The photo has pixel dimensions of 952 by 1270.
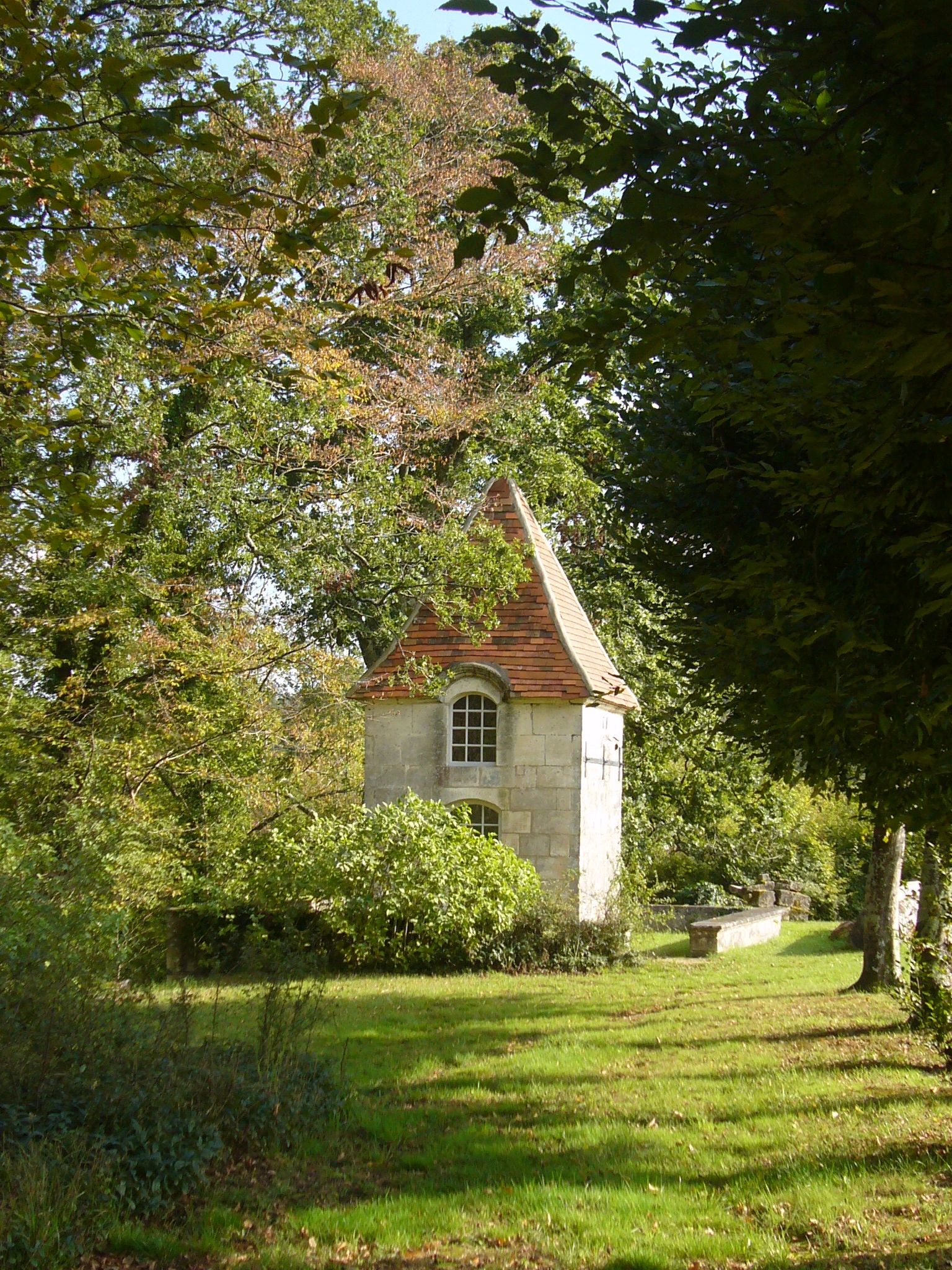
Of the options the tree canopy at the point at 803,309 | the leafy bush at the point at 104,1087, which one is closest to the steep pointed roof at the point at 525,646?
the leafy bush at the point at 104,1087

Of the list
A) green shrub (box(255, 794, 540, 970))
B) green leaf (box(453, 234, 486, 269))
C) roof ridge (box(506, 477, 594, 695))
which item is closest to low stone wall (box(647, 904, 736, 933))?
roof ridge (box(506, 477, 594, 695))

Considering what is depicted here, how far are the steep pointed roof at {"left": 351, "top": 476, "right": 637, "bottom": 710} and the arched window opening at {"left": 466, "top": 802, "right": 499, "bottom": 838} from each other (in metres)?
1.85

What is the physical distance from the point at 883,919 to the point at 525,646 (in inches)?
280

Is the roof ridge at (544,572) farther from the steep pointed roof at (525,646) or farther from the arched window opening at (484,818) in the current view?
the arched window opening at (484,818)

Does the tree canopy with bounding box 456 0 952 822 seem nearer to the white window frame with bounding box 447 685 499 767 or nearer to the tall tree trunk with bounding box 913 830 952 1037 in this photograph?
the tall tree trunk with bounding box 913 830 952 1037

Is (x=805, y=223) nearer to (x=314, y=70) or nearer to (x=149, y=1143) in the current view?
(x=314, y=70)

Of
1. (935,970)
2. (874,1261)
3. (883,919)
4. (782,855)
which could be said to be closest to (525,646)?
(883,919)

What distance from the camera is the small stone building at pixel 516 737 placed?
56.7 feet

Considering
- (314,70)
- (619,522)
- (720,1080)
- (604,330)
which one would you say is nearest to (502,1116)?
(720,1080)

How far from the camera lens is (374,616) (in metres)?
16.8

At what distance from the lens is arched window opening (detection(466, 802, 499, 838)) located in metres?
17.7

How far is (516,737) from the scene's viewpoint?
17547 mm

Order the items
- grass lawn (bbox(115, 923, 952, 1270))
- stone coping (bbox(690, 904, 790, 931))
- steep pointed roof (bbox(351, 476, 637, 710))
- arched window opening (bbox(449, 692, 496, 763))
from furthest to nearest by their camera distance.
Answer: stone coping (bbox(690, 904, 790, 931)), arched window opening (bbox(449, 692, 496, 763)), steep pointed roof (bbox(351, 476, 637, 710)), grass lawn (bbox(115, 923, 952, 1270))

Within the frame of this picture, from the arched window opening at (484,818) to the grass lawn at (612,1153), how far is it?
5780 millimetres
